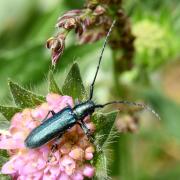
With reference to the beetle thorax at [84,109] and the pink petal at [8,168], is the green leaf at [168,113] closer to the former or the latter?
the beetle thorax at [84,109]

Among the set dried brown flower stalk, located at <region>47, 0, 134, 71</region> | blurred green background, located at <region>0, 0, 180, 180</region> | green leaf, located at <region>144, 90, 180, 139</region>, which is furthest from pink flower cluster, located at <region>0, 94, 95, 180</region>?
green leaf, located at <region>144, 90, 180, 139</region>

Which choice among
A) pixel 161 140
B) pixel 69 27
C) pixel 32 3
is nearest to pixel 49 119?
pixel 69 27

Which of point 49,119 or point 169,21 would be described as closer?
point 49,119

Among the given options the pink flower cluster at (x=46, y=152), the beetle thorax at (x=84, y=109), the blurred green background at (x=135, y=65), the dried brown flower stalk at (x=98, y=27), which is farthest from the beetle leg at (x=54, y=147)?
the blurred green background at (x=135, y=65)

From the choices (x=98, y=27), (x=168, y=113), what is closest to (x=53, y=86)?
(x=98, y=27)

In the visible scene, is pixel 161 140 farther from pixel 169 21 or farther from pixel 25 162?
pixel 25 162
